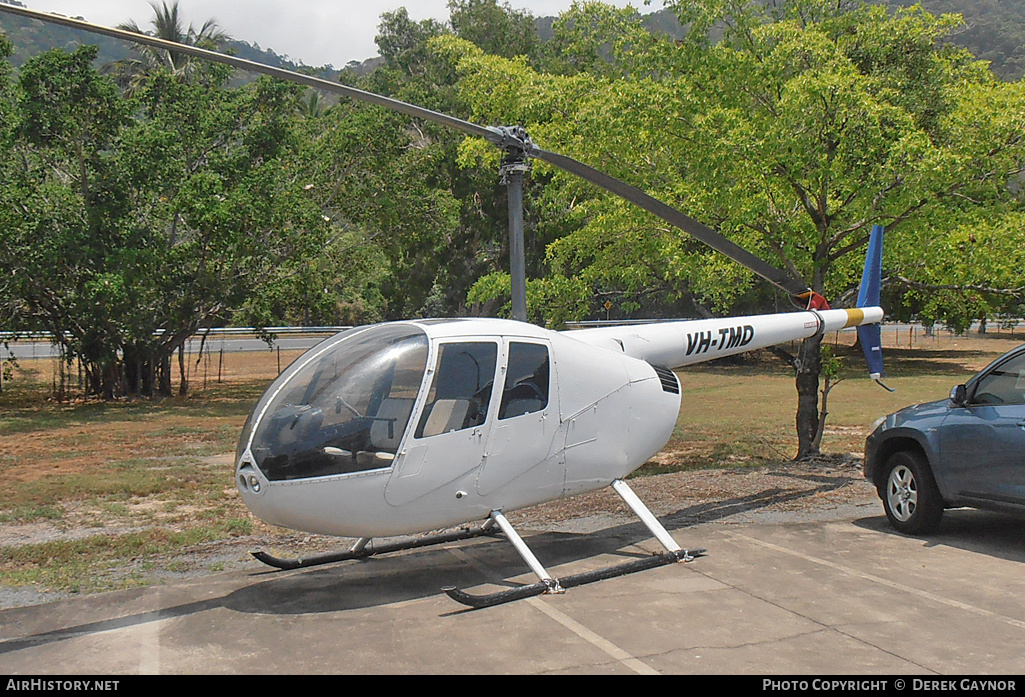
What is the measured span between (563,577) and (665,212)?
164 inches

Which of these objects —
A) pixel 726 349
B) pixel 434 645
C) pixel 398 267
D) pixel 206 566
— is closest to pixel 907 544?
pixel 726 349

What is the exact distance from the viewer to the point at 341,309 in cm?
5084

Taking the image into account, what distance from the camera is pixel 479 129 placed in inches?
312

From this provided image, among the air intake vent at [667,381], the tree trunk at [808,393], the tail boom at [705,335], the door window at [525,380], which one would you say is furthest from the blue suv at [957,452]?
the tree trunk at [808,393]

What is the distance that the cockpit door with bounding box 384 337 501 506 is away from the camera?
6.86 metres

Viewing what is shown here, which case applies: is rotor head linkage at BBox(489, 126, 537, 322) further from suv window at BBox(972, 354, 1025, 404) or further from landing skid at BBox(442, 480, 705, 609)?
suv window at BBox(972, 354, 1025, 404)

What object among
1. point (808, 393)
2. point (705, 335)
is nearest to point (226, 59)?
point (705, 335)

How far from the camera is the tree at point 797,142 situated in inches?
472

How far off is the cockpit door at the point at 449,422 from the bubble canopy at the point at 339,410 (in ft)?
0.43

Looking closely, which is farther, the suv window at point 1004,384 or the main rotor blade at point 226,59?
the suv window at point 1004,384

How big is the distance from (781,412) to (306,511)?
55.3ft

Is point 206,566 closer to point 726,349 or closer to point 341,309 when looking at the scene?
point 726,349

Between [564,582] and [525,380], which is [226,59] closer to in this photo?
[525,380]

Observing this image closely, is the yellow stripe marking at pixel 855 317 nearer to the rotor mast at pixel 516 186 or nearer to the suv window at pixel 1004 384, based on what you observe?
the suv window at pixel 1004 384
